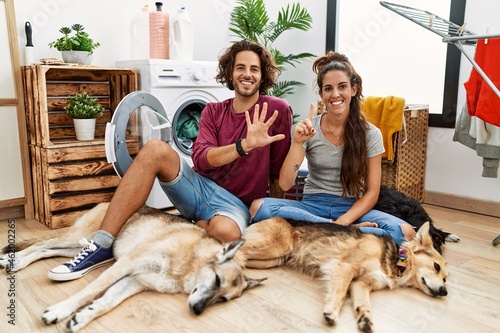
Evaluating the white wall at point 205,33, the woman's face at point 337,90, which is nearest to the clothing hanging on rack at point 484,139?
the white wall at point 205,33

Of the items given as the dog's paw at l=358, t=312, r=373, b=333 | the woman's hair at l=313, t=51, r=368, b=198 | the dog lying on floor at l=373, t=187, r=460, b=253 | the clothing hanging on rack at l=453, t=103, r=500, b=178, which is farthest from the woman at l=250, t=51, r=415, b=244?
the clothing hanging on rack at l=453, t=103, r=500, b=178

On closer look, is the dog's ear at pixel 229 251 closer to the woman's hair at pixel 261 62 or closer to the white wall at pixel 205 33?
the woman's hair at pixel 261 62

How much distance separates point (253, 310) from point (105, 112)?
2264 mm

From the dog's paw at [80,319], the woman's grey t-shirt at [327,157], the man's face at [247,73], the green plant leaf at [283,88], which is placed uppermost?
the man's face at [247,73]

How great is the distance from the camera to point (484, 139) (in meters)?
2.89

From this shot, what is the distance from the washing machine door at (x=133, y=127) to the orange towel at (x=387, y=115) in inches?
60.9

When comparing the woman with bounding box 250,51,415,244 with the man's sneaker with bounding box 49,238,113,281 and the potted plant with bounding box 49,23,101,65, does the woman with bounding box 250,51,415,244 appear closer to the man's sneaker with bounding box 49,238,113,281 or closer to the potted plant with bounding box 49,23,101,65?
the man's sneaker with bounding box 49,238,113,281

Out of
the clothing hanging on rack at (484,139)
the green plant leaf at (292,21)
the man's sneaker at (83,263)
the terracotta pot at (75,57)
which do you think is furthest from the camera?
the green plant leaf at (292,21)

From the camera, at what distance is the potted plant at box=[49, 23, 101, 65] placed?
3.02 metres

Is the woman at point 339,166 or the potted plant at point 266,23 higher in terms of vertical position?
the potted plant at point 266,23

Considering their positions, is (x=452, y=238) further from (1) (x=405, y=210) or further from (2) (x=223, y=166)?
(2) (x=223, y=166)

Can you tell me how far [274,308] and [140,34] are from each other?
8.17ft

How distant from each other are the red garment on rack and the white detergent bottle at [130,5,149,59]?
2.36 metres

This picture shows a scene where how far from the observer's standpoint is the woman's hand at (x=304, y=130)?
Answer: 2.16 meters
